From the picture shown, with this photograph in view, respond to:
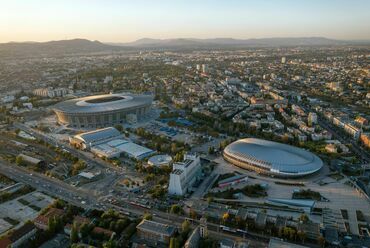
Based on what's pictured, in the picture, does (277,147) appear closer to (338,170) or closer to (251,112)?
(338,170)

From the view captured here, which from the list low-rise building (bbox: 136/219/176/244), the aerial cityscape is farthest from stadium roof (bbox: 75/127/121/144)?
low-rise building (bbox: 136/219/176/244)

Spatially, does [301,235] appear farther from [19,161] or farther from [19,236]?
[19,161]

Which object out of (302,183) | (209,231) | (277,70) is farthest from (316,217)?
(277,70)

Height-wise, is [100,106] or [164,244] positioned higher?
[100,106]

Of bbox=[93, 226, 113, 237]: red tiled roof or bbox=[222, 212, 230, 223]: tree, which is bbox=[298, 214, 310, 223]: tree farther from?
bbox=[93, 226, 113, 237]: red tiled roof

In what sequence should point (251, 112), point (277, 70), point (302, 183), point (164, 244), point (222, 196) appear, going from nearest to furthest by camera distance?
point (164, 244) < point (222, 196) < point (302, 183) < point (251, 112) < point (277, 70)

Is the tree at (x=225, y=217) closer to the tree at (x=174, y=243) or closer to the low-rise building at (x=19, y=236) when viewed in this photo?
the tree at (x=174, y=243)

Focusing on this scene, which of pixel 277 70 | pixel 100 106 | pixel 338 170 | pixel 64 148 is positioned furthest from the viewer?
pixel 277 70

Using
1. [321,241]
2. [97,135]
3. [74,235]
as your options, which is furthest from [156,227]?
[97,135]
